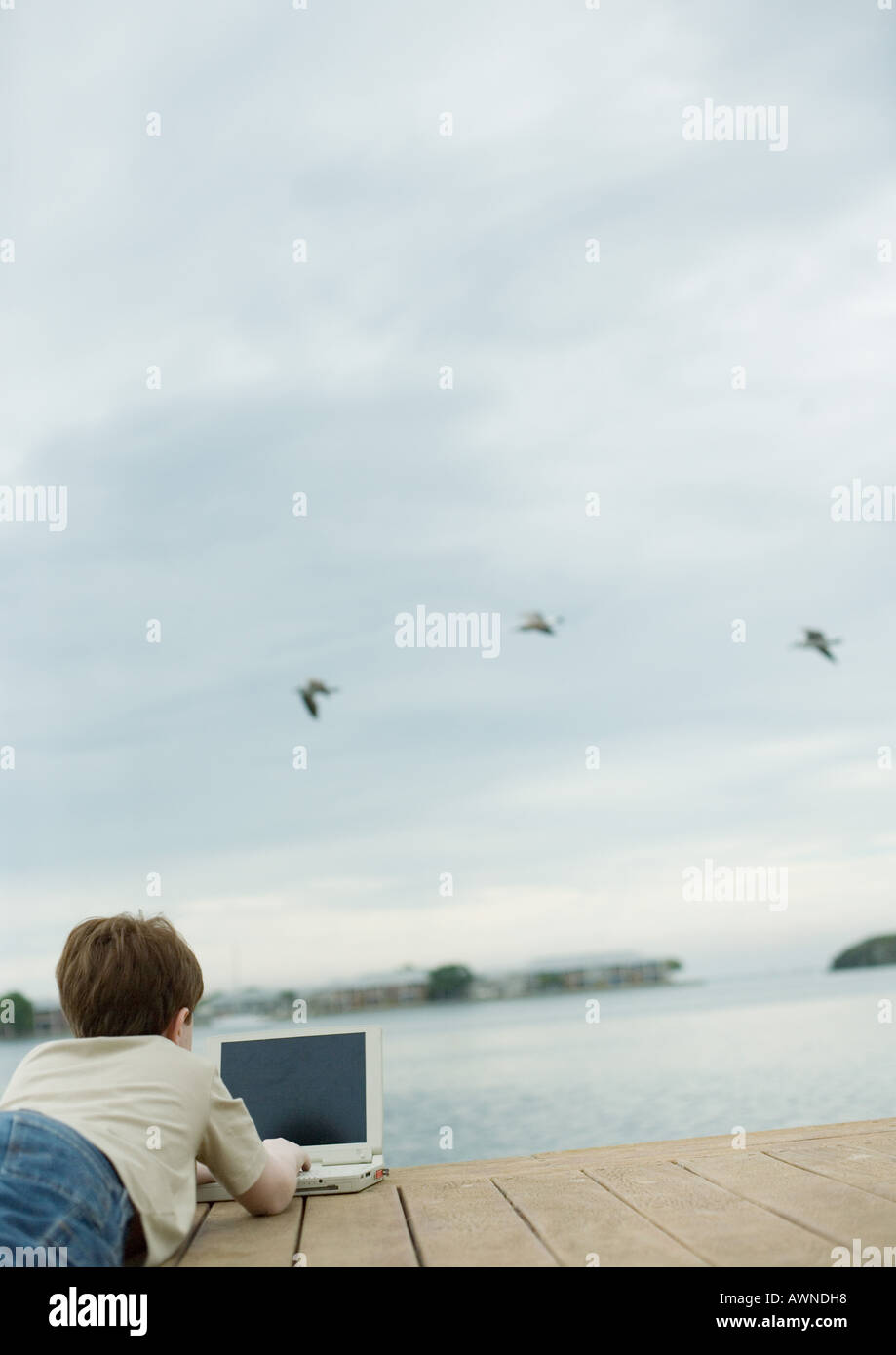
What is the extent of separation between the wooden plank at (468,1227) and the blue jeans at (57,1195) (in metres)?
0.51

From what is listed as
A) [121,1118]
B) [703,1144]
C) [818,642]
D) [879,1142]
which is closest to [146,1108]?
[121,1118]

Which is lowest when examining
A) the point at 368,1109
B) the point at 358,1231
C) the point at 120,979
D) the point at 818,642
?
the point at 358,1231

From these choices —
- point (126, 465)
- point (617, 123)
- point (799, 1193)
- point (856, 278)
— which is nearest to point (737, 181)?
point (617, 123)

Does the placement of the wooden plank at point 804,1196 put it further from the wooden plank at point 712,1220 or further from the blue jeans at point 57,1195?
the blue jeans at point 57,1195

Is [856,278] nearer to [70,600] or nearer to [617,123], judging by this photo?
[617,123]

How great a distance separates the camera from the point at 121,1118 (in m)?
1.91

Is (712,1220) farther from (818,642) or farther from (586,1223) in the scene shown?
(818,642)

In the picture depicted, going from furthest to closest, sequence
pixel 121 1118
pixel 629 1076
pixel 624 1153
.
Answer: pixel 629 1076 < pixel 624 1153 < pixel 121 1118

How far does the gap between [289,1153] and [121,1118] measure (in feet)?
1.95

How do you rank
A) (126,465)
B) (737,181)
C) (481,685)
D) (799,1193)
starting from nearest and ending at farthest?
(799,1193)
(737,181)
(126,465)
(481,685)

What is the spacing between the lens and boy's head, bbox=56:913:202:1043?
206 centimetres

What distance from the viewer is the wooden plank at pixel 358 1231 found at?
74.9 inches
